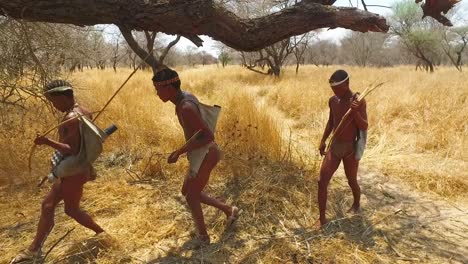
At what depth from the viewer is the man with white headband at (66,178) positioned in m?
2.75

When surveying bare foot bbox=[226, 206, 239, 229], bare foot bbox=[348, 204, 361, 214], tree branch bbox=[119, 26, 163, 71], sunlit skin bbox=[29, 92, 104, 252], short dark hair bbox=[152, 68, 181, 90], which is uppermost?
tree branch bbox=[119, 26, 163, 71]

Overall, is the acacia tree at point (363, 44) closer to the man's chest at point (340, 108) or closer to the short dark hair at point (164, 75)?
the man's chest at point (340, 108)

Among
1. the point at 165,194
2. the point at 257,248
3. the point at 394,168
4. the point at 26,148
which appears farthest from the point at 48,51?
the point at 394,168

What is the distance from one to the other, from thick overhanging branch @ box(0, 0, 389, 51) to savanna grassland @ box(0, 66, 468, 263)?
1595mm

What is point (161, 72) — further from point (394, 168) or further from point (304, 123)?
point (304, 123)

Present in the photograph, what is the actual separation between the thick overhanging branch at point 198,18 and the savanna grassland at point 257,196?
1595 millimetres

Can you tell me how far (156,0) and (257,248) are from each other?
2.05 m

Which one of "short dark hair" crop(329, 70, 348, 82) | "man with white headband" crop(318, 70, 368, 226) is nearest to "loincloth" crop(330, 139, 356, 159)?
"man with white headband" crop(318, 70, 368, 226)

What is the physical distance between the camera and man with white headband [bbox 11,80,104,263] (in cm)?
275

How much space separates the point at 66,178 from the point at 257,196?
1852 millimetres

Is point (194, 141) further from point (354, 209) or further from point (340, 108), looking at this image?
point (354, 209)

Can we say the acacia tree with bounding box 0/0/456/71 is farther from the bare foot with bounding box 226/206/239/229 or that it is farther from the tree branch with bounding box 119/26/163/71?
the bare foot with bounding box 226/206/239/229

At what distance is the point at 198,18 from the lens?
9.16 feet

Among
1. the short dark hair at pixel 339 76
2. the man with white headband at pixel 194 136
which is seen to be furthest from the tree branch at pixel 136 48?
the short dark hair at pixel 339 76
